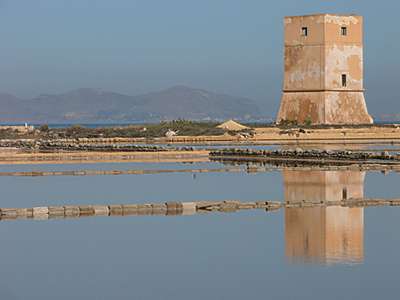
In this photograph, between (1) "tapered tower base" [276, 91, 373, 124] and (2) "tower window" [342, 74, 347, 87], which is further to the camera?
(2) "tower window" [342, 74, 347, 87]

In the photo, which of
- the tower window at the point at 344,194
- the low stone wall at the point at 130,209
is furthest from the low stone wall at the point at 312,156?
the low stone wall at the point at 130,209

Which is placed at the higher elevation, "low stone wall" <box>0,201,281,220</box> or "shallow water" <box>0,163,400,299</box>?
"low stone wall" <box>0,201,281,220</box>

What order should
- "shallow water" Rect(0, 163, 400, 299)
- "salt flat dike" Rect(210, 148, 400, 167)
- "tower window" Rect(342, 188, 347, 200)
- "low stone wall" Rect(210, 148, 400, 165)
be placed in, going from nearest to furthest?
"shallow water" Rect(0, 163, 400, 299), "tower window" Rect(342, 188, 347, 200), "salt flat dike" Rect(210, 148, 400, 167), "low stone wall" Rect(210, 148, 400, 165)

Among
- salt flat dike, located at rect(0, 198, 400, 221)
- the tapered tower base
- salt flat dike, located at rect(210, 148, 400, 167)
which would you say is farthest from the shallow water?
the tapered tower base

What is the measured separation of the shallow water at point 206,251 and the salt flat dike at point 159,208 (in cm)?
35

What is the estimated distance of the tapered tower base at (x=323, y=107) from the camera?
36.4m

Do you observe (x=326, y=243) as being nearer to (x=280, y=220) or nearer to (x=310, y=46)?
(x=280, y=220)

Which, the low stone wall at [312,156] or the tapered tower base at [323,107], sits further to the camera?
the tapered tower base at [323,107]

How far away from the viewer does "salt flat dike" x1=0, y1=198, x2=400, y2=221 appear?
1291cm

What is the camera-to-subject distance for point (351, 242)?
35.3ft

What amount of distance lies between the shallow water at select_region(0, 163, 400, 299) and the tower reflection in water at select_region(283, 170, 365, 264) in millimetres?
13

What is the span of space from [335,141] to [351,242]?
2263 centimetres

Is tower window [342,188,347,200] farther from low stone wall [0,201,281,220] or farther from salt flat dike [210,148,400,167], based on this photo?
salt flat dike [210,148,400,167]

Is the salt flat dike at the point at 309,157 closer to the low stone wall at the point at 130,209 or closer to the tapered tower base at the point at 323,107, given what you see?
the low stone wall at the point at 130,209
